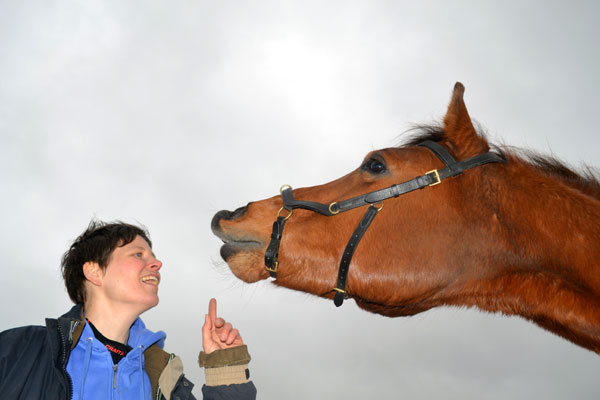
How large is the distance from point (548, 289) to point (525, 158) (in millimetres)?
1251

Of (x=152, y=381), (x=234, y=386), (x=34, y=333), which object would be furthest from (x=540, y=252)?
(x=34, y=333)

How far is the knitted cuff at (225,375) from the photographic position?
4.00m

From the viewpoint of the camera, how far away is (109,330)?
4082 mm

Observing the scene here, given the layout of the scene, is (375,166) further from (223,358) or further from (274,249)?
(223,358)

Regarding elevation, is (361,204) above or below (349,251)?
above

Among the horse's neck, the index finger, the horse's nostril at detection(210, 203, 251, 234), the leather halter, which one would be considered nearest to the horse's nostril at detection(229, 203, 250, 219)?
the horse's nostril at detection(210, 203, 251, 234)

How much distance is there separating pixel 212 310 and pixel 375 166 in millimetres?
2089

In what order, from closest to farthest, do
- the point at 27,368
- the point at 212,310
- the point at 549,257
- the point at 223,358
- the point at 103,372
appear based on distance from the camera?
the point at 27,368 → the point at 549,257 → the point at 103,372 → the point at 223,358 → the point at 212,310

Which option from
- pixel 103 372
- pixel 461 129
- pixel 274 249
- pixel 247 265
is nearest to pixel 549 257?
pixel 461 129

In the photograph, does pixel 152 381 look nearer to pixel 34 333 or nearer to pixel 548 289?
pixel 34 333

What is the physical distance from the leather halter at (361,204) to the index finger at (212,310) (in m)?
0.71

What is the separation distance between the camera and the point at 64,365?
3412mm

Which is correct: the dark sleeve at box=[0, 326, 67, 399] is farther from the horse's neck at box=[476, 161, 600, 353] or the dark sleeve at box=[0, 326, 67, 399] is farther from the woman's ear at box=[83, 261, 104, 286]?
the horse's neck at box=[476, 161, 600, 353]

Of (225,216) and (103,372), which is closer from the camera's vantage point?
(103,372)
